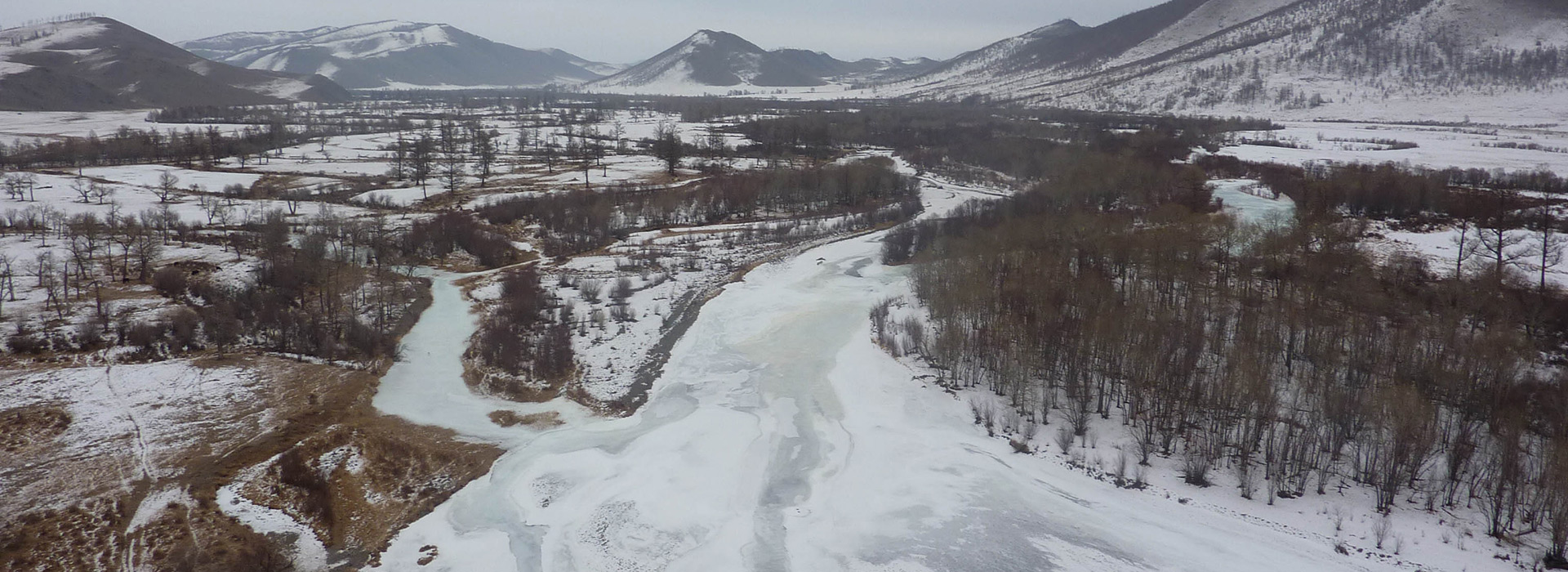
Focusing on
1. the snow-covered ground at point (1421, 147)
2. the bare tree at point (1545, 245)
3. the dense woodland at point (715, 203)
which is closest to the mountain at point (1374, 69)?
the snow-covered ground at point (1421, 147)

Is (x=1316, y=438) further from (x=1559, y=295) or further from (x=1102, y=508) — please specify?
(x=1559, y=295)

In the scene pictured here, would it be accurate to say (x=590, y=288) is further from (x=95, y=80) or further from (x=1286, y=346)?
(x=95, y=80)

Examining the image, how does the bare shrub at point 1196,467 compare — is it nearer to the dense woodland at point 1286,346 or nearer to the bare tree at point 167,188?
the dense woodland at point 1286,346

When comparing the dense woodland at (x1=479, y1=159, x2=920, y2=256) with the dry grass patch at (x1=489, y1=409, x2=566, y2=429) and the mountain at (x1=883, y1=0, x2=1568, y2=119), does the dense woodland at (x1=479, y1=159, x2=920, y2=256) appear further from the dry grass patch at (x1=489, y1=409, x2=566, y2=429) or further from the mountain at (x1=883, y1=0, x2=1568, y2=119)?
the mountain at (x1=883, y1=0, x2=1568, y2=119)

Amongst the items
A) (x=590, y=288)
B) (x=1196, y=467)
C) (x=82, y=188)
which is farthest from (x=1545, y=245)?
(x=82, y=188)

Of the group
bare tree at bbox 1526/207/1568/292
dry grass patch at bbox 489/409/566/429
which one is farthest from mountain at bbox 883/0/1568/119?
dry grass patch at bbox 489/409/566/429

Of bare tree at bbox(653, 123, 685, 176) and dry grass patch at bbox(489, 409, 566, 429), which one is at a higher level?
bare tree at bbox(653, 123, 685, 176)

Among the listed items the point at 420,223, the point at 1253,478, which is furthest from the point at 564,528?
the point at 420,223
